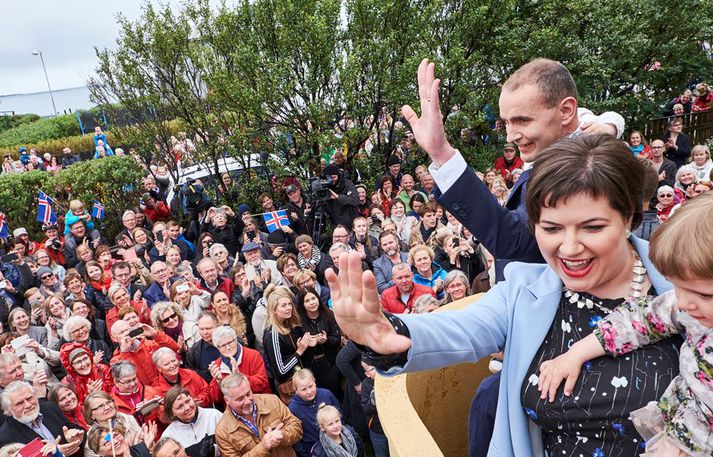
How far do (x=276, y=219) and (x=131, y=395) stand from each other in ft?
14.3

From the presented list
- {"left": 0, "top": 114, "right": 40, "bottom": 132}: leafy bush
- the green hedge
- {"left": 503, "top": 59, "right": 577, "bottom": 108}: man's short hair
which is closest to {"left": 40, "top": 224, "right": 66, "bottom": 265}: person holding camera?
the green hedge

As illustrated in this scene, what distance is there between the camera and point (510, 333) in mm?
1518

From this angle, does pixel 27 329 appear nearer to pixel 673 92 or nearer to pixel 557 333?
pixel 557 333

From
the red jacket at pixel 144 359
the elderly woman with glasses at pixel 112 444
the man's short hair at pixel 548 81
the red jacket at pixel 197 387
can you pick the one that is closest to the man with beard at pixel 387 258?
the red jacket at pixel 197 387

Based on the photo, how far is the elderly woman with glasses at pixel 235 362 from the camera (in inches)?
191

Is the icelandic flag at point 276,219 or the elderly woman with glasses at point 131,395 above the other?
the icelandic flag at point 276,219

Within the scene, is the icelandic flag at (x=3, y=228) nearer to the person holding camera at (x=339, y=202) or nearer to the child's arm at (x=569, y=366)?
the person holding camera at (x=339, y=202)

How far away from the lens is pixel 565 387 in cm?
136

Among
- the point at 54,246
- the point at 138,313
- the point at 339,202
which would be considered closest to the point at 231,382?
the point at 138,313

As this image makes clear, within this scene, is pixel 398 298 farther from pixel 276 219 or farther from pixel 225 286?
pixel 276 219

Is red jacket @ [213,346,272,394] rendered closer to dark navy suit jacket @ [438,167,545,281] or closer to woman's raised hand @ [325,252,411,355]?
Result: dark navy suit jacket @ [438,167,545,281]

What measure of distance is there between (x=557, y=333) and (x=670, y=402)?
297 millimetres

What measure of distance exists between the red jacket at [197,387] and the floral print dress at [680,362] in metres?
4.13

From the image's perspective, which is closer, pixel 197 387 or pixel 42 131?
pixel 197 387
